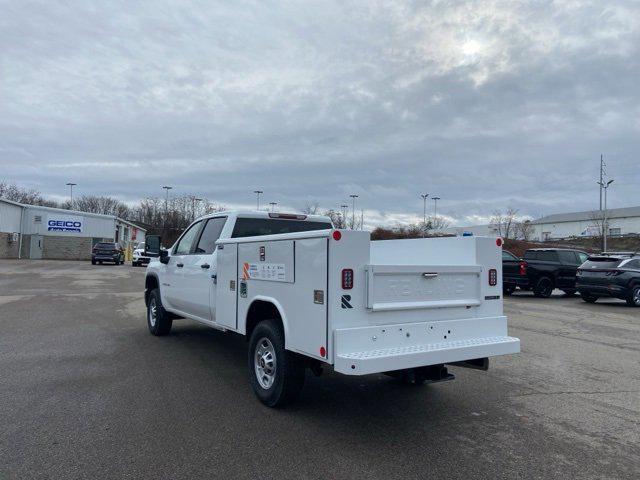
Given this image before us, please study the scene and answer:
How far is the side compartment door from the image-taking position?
5.77 meters

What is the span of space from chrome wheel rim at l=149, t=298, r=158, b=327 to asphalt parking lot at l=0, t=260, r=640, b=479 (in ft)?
2.08

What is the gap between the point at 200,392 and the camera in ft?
18.2

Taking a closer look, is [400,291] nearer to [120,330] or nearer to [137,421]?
[137,421]

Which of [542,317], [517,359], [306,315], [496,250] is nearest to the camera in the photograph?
[306,315]

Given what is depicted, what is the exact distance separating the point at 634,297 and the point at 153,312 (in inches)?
553

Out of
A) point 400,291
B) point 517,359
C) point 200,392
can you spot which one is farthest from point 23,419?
point 517,359

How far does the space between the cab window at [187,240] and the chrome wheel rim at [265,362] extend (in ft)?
9.53

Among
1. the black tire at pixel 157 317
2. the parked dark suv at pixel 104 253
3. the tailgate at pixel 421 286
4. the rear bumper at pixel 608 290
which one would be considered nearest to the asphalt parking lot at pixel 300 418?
the black tire at pixel 157 317

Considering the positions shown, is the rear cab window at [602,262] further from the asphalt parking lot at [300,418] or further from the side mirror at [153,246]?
the side mirror at [153,246]

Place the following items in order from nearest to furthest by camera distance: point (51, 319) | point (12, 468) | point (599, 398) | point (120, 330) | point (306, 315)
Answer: point (12, 468) → point (306, 315) → point (599, 398) → point (120, 330) → point (51, 319)

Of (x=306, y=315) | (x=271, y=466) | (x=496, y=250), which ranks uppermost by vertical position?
(x=496, y=250)

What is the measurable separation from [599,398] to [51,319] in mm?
10186

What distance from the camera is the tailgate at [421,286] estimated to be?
4.36 m

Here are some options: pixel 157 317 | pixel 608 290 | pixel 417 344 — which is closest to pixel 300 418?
pixel 417 344
